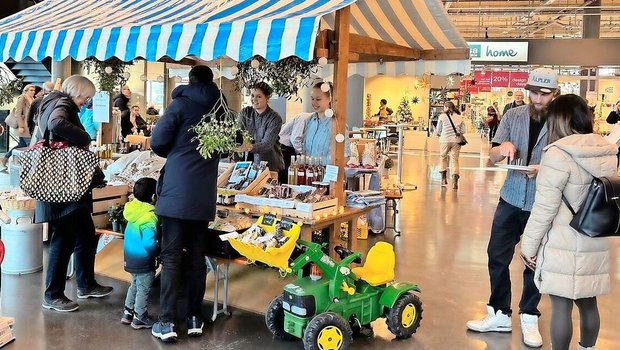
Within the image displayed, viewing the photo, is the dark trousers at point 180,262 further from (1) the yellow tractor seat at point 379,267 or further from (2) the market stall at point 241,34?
(1) the yellow tractor seat at point 379,267

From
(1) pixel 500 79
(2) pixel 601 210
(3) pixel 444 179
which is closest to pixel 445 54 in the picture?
(2) pixel 601 210

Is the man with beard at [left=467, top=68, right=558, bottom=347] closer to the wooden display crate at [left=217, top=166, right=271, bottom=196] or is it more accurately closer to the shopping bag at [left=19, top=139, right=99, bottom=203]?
the wooden display crate at [left=217, top=166, right=271, bottom=196]

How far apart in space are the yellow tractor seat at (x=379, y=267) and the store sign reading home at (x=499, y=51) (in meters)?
11.3

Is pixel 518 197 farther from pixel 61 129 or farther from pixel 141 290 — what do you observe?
pixel 61 129

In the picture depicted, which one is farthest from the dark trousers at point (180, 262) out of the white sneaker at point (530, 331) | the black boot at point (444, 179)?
the black boot at point (444, 179)

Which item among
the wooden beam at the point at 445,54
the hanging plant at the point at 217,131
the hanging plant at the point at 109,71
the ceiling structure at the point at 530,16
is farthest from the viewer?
the ceiling structure at the point at 530,16

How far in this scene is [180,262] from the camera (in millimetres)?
3703

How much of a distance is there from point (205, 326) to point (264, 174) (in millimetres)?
1191

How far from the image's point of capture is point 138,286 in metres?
3.85

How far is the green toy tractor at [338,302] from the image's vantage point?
344 cm

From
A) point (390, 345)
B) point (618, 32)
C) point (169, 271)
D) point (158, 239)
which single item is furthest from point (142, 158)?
point (618, 32)

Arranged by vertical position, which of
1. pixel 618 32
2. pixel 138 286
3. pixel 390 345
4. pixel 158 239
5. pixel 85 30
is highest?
pixel 618 32

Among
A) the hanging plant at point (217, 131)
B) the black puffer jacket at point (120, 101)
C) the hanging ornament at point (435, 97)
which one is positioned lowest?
the hanging plant at point (217, 131)

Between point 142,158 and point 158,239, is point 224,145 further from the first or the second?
point 142,158
